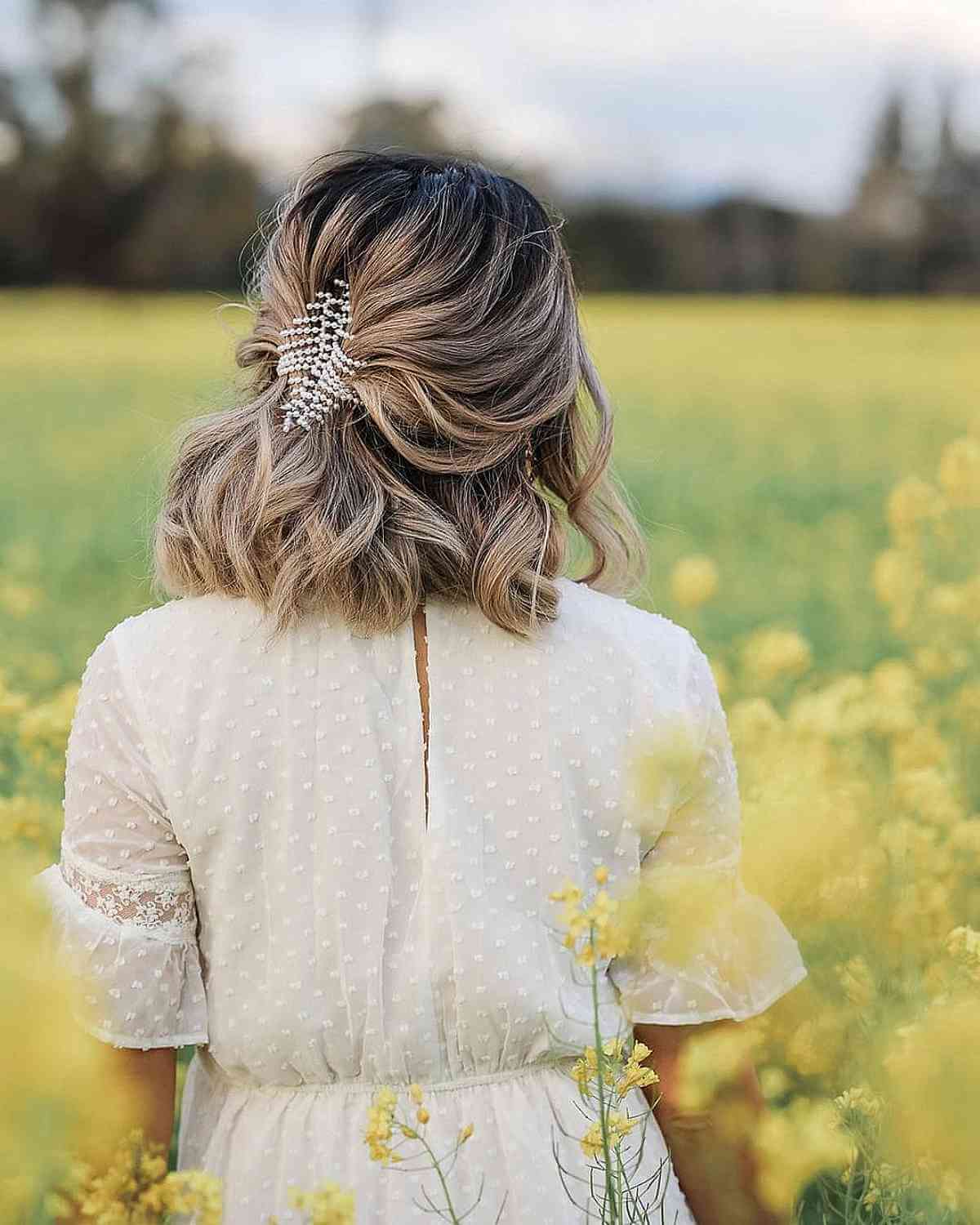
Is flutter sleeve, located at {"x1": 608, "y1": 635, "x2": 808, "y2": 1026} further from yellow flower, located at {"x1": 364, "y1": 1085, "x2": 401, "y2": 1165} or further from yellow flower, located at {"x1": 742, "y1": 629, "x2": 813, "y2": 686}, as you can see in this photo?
yellow flower, located at {"x1": 742, "y1": 629, "x2": 813, "y2": 686}

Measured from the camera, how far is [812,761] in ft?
7.88

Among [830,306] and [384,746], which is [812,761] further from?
[830,306]

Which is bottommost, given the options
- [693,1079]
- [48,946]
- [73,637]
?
[73,637]

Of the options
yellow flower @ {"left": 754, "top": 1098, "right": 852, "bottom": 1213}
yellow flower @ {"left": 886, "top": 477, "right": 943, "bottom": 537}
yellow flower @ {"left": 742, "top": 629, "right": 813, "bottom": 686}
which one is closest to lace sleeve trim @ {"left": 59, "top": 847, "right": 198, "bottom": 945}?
yellow flower @ {"left": 754, "top": 1098, "right": 852, "bottom": 1213}

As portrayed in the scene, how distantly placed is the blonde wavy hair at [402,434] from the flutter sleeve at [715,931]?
23cm

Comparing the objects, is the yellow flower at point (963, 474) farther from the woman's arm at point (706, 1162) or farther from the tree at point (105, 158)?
the tree at point (105, 158)

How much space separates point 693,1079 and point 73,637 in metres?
3.94

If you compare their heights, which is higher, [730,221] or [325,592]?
[325,592]

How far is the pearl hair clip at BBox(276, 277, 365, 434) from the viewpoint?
4.89 ft

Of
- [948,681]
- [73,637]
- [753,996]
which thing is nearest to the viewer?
[753,996]

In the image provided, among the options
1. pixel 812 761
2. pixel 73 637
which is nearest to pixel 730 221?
pixel 73 637

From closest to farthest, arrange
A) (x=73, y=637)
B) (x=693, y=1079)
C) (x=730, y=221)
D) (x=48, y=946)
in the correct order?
(x=693, y=1079)
(x=48, y=946)
(x=73, y=637)
(x=730, y=221)

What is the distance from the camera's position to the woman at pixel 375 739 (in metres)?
1.44

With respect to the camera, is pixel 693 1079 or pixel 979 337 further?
pixel 979 337
